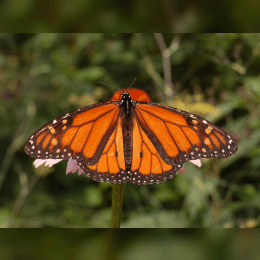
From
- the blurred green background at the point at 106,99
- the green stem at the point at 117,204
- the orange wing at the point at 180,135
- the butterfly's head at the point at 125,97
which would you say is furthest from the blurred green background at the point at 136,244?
the blurred green background at the point at 106,99

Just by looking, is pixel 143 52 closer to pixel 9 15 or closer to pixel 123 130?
pixel 123 130

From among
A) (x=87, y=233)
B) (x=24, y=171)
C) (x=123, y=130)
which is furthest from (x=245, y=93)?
(x=24, y=171)

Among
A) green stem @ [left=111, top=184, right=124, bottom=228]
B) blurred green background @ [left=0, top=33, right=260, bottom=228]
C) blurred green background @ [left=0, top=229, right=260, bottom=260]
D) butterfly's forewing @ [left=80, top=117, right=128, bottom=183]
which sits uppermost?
blurred green background @ [left=0, top=33, right=260, bottom=228]

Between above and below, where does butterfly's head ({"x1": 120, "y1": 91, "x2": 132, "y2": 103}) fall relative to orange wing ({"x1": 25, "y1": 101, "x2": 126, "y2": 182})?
above

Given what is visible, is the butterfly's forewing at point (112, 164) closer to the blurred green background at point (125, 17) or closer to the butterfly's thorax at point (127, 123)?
the butterfly's thorax at point (127, 123)

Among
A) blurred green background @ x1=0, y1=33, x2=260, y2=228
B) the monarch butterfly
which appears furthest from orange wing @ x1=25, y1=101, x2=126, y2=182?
blurred green background @ x1=0, y1=33, x2=260, y2=228

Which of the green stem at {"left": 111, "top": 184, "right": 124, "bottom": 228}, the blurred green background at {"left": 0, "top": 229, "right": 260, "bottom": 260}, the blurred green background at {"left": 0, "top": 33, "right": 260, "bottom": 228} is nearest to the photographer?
the blurred green background at {"left": 0, "top": 229, "right": 260, "bottom": 260}

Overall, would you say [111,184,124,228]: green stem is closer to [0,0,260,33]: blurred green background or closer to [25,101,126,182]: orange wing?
[25,101,126,182]: orange wing

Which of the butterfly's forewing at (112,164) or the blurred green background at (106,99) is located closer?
the butterfly's forewing at (112,164)

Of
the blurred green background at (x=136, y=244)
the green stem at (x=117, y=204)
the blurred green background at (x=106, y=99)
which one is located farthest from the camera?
the blurred green background at (x=106, y=99)
